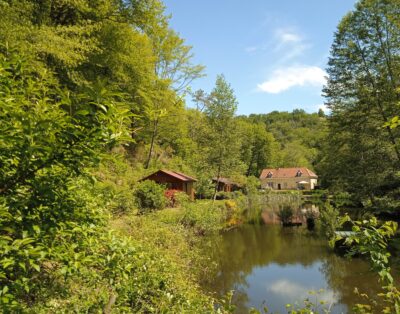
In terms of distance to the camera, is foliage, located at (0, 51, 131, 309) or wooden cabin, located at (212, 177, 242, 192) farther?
wooden cabin, located at (212, 177, 242, 192)

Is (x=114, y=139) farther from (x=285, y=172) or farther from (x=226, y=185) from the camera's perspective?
(x=285, y=172)

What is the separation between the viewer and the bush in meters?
17.9

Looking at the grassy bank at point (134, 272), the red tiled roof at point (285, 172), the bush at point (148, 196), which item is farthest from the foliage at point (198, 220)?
the red tiled roof at point (285, 172)

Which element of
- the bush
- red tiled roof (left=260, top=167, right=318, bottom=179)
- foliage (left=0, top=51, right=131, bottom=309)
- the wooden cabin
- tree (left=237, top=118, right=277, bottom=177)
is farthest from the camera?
tree (left=237, top=118, right=277, bottom=177)

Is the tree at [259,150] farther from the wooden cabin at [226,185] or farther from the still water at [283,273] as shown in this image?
the still water at [283,273]

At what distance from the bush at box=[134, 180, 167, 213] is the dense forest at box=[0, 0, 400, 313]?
3.01ft

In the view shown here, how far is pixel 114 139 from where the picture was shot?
2.00 meters

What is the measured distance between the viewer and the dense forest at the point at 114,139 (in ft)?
6.43

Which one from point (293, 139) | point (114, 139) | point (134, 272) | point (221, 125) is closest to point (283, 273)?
point (134, 272)

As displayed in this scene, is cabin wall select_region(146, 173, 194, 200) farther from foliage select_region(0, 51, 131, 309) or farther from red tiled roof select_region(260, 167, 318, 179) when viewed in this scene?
red tiled roof select_region(260, 167, 318, 179)

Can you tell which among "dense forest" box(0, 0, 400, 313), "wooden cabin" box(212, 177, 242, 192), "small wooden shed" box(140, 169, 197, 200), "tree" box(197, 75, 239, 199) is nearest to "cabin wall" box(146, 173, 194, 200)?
"small wooden shed" box(140, 169, 197, 200)

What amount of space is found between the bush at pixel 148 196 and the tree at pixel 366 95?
1102 centimetres

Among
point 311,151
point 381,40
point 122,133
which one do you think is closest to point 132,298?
point 122,133

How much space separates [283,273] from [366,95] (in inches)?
453
